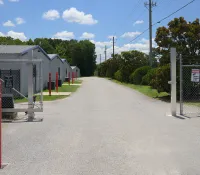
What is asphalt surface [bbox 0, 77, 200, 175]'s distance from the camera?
19.1ft

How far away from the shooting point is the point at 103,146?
7.58 metres

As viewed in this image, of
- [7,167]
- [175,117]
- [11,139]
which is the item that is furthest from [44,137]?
[175,117]

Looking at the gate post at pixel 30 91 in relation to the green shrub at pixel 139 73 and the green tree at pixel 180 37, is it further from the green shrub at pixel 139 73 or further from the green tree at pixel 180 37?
the green shrub at pixel 139 73

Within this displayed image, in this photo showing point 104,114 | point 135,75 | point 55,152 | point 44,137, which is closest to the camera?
point 55,152

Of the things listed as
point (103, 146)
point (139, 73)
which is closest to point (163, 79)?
point (103, 146)

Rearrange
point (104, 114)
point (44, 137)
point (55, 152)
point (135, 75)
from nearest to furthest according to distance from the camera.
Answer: point (55, 152)
point (44, 137)
point (104, 114)
point (135, 75)

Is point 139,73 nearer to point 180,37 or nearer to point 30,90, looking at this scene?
point 180,37

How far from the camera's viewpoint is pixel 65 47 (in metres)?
118

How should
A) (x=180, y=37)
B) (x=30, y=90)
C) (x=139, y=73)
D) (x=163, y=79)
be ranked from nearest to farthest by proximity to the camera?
1. (x=30, y=90)
2. (x=163, y=79)
3. (x=180, y=37)
4. (x=139, y=73)

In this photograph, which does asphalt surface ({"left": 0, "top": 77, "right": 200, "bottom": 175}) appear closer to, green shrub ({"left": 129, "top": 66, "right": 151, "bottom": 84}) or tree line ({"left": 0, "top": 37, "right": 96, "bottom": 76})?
green shrub ({"left": 129, "top": 66, "right": 151, "bottom": 84})

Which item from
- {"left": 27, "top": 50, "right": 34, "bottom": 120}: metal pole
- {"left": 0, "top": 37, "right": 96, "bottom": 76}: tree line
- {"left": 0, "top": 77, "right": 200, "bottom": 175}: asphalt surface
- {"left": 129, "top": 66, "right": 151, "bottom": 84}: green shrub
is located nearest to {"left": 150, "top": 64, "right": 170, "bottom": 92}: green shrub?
{"left": 0, "top": 77, "right": 200, "bottom": 175}: asphalt surface

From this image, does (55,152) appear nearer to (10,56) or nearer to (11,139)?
(11,139)

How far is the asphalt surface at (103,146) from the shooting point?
19.1ft

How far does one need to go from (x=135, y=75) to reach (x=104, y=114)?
26042 mm
